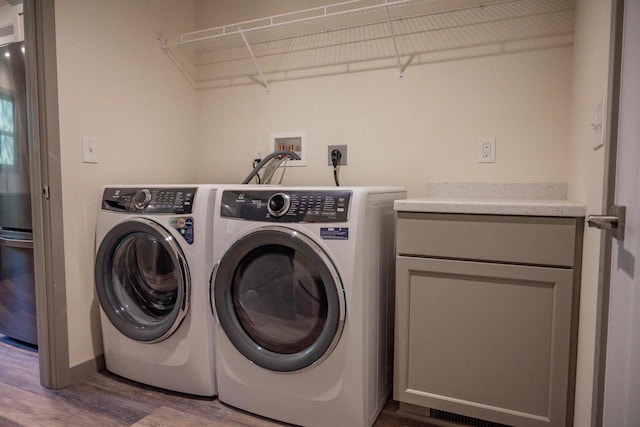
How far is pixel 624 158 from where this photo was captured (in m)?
0.74

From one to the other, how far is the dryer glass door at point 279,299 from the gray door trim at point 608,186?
703 mm

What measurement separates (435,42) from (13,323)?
2.68 m

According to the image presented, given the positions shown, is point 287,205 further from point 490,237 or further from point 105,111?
point 105,111

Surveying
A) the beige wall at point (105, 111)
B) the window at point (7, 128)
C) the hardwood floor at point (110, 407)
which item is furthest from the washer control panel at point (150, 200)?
the hardwood floor at point (110, 407)

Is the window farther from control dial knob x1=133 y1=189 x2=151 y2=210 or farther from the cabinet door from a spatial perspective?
the cabinet door

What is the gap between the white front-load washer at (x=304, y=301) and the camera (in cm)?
131

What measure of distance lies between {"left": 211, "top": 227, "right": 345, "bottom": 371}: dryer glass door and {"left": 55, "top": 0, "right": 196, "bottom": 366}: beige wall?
77cm

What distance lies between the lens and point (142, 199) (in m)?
1.66

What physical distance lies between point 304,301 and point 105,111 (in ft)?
4.50

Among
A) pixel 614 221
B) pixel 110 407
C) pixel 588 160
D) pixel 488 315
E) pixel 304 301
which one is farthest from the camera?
pixel 110 407

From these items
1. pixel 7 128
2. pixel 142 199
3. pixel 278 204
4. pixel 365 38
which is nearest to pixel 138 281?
pixel 142 199

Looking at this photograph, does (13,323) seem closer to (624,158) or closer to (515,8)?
(624,158)

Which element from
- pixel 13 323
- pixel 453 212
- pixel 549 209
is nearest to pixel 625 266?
pixel 549 209

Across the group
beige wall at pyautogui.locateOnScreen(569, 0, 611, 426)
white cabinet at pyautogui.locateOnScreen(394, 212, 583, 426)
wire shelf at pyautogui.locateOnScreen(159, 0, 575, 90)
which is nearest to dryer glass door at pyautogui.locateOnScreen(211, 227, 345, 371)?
white cabinet at pyautogui.locateOnScreen(394, 212, 583, 426)
